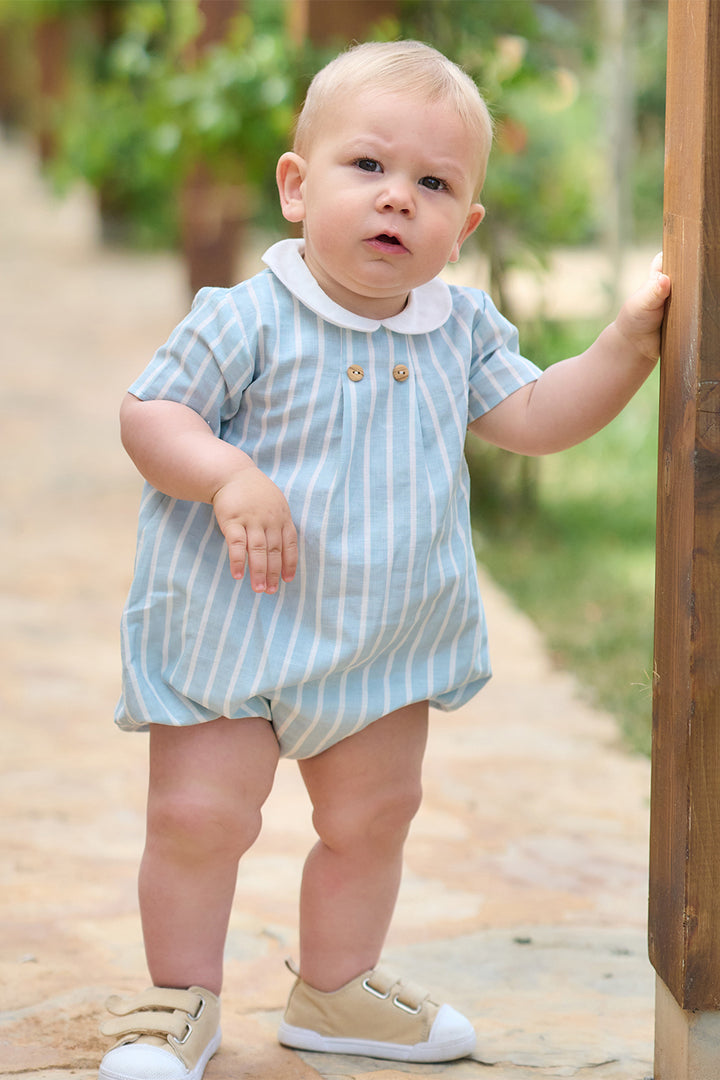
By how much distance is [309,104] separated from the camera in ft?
5.27

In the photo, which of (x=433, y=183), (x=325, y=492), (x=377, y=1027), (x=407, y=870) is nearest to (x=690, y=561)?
(x=325, y=492)

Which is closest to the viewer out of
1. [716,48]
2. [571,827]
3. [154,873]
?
[716,48]

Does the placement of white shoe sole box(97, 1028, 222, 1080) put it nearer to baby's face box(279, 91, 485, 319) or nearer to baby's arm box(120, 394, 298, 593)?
baby's arm box(120, 394, 298, 593)

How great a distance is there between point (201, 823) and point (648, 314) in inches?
29.2

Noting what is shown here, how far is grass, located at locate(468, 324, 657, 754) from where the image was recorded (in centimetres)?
346

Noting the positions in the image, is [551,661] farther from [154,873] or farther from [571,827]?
[154,873]

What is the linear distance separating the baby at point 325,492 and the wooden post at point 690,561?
0.11 meters

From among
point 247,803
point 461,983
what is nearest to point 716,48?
point 247,803

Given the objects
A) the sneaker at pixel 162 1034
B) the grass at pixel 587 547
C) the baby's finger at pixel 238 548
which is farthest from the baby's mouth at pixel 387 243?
the grass at pixel 587 547

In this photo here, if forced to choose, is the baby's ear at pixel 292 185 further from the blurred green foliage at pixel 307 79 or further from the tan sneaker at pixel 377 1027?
the blurred green foliage at pixel 307 79

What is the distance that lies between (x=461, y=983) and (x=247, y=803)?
541mm

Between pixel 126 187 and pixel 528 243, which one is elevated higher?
pixel 126 187

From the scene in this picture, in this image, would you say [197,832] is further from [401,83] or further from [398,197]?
[401,83]

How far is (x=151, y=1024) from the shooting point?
5.35 feet
